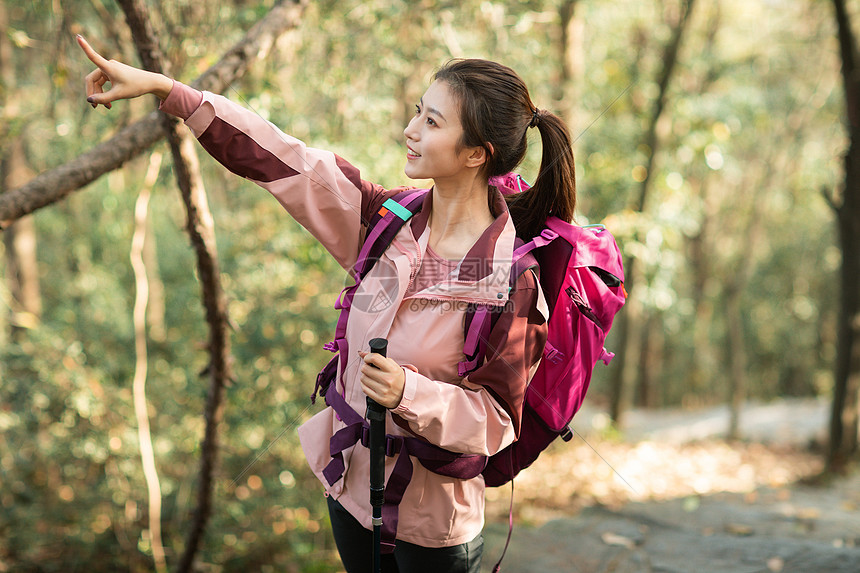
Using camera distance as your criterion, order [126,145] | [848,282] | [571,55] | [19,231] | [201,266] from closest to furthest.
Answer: [126,145] → [201,266] → [848,282] → [19,231] → [571,55]

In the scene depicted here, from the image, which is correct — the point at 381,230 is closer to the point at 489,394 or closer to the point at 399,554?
the point at 489,394

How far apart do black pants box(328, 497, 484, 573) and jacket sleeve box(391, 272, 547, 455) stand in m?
0.31

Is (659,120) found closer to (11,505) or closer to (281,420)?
(281,420)

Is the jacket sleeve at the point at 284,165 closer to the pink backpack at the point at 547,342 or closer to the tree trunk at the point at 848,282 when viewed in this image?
the pink backpack at the point at 547,342

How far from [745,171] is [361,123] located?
1052 cm

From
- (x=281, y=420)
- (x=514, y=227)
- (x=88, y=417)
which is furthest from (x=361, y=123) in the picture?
(x=514, y=227)

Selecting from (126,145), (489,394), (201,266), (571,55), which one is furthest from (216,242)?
(571,55)

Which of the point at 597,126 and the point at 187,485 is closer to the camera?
the point at 187,485

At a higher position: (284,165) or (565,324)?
(284,165)

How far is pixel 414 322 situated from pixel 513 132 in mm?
526

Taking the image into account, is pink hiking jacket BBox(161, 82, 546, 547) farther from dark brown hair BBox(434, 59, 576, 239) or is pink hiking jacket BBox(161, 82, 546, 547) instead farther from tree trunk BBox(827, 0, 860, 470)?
tree trunk BBox(827, 0, 860, 470)

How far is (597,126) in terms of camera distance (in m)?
7.27

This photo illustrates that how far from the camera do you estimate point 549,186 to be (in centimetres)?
167

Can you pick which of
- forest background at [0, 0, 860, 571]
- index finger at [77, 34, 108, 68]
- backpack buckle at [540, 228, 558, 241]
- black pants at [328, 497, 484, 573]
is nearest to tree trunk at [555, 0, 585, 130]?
forest background at [0, 0, 860, 571]
